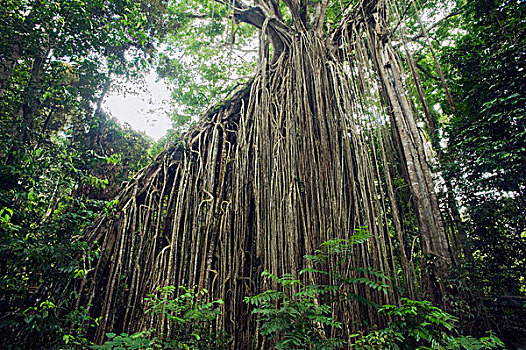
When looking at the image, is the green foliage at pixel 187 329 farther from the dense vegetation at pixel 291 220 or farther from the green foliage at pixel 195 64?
the green foliage at pixel 195 64

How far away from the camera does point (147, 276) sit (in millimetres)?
2537

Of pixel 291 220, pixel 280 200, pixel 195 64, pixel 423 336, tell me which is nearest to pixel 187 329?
pixel 291 220

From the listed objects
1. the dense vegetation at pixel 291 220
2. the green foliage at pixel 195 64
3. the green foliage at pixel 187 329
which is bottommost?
the green foliage at pixel 187 329

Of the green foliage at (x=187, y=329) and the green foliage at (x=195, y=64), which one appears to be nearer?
the green foliage at (x=187, y=329)

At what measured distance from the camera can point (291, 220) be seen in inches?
101

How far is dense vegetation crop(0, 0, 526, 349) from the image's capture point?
6.25ft

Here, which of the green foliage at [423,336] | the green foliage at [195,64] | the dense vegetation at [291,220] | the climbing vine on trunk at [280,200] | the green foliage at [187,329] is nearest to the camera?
the green foliage at [423,336]

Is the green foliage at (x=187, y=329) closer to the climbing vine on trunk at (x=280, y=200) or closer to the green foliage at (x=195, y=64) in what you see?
the climbing vine on trunk at (x=280, y=200)

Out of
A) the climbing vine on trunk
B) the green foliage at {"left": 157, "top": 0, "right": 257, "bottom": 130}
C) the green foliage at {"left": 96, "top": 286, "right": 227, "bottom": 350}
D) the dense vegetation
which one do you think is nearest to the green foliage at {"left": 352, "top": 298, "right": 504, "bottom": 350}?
the dense vegetation

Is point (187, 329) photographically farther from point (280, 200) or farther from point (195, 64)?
point (195, 64)

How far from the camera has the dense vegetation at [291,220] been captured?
6.25ft

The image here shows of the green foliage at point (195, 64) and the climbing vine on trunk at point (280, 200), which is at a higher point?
the green foliage at point (195, 64)

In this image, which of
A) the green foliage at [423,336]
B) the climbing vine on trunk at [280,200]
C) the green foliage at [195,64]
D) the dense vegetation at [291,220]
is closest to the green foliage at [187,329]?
the dense vegetation at [291,220]

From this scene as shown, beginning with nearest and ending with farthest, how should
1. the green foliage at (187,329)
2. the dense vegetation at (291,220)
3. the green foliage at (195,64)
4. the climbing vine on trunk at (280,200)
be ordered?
1. the green foliage at (187,329)
2. the dense vegetation at (291,220)
3. the climbing vine on trunk at (280,200)
4. the green foliage at (195,64)
